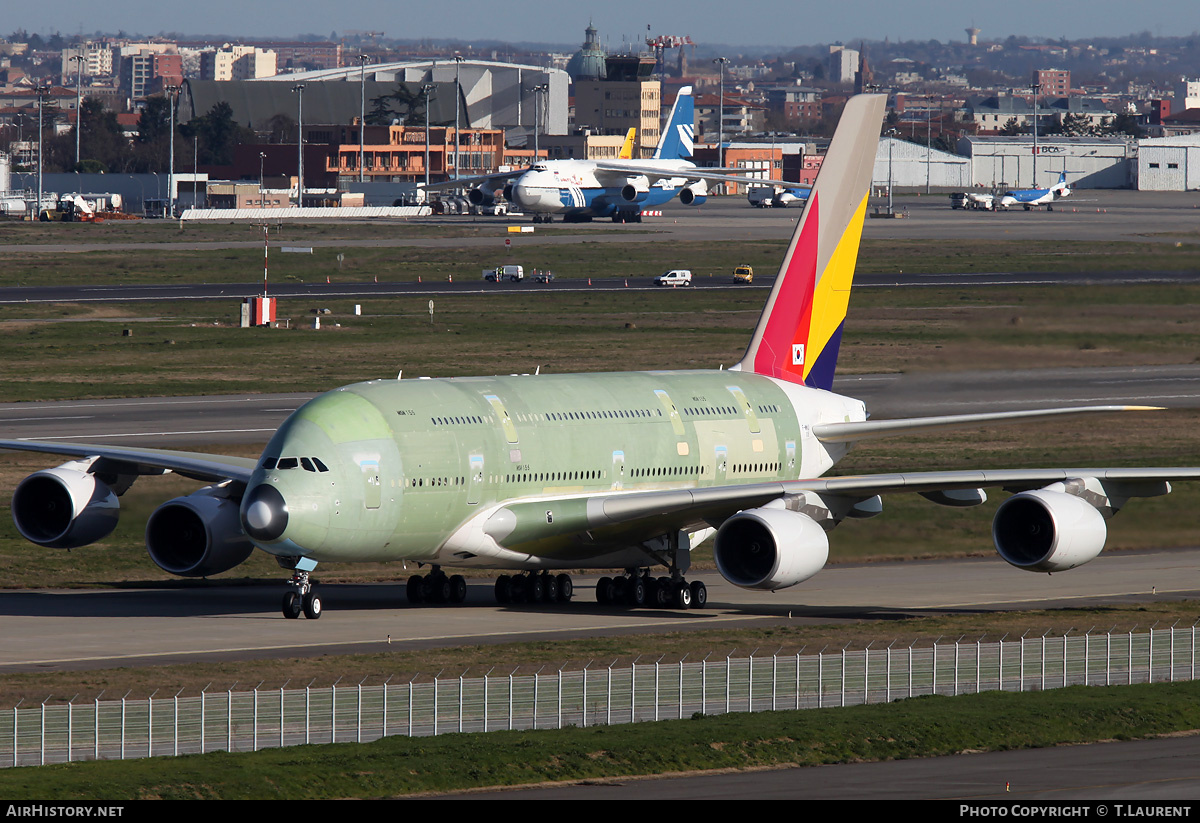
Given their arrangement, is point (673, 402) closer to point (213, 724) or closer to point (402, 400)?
point (402, 400)

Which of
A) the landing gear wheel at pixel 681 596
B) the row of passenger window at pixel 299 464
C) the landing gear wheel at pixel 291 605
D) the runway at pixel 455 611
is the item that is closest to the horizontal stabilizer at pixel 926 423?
the runway at pixel 455 611

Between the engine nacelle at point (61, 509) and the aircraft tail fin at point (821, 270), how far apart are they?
1963 centimetres

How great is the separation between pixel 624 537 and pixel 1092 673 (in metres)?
13.4

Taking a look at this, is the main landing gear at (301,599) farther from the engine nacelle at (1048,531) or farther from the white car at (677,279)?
the white car at (677,279)

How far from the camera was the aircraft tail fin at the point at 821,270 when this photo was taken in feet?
176

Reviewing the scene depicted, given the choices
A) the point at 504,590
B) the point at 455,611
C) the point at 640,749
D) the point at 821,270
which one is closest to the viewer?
the point at 640,749

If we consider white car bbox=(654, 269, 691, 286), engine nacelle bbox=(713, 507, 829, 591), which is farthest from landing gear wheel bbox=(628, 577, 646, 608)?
white car bbox=(654, 269, 691, 286)

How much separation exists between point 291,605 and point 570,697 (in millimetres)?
12274

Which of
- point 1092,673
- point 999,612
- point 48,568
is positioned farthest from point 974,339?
point 48,568

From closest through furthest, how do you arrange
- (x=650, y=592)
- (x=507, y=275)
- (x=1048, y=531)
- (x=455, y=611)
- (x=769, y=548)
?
(x=769, y=548) < (x=1048, y=531) < (x=455, y=611) < (x=650, y=592) < (x=507, y=275)

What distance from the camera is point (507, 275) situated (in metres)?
155

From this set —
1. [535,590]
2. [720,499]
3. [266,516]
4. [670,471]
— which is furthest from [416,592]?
[720,499]

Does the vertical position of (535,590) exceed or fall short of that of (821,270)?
it falls short

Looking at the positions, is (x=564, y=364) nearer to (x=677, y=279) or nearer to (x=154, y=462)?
(x=677, y=279)
